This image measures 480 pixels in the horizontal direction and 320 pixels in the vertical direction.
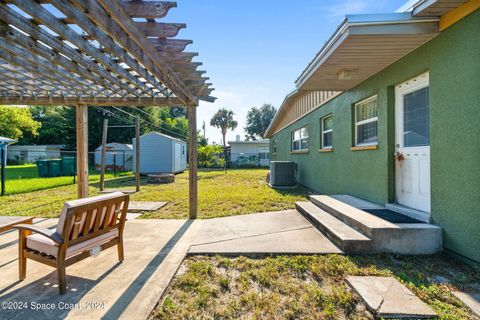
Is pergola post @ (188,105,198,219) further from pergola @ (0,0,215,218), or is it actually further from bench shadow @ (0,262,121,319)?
bench shadow @ (0,262,121,319)

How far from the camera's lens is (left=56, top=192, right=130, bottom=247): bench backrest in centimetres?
228

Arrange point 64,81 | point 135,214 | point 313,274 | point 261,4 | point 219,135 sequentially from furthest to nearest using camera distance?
point 219,135 < point 261,4 < point 135,214 < point 64,81 < point 313,274

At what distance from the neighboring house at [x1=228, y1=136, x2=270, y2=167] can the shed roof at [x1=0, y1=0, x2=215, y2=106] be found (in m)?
22.1

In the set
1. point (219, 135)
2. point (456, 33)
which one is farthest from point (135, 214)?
point (219, 135)

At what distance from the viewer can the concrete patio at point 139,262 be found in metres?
2.13

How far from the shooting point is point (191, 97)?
5.05m

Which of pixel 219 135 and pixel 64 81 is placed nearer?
pixel 64 81

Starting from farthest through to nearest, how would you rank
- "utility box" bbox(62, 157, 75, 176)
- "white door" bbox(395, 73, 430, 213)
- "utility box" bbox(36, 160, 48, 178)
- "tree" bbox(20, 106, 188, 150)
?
"tree" bbox(20, 106, 188, 150) < "utility box" bbox(62, 157, 75, 176) < "utility box" bbox(36, 160, 48, 178) < "white door" bbox(395, 73, 430, 213)

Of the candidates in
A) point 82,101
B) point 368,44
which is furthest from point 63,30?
point 368,44

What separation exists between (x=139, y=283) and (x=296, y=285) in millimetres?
1677

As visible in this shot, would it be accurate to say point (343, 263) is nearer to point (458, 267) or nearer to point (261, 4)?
point (458, 267)

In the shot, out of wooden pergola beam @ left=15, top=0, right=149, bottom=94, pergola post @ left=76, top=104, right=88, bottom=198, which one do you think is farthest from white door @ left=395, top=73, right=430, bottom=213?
pergola post @ left=76, top=104, right=88, bottom=198

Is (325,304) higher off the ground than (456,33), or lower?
lower

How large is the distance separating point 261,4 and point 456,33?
4380mm
